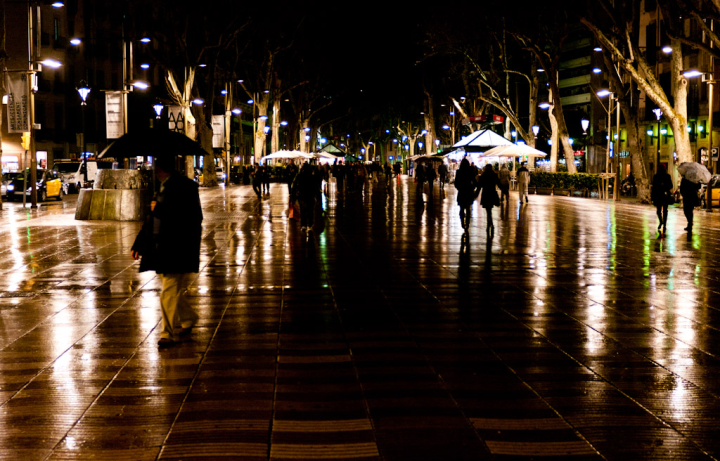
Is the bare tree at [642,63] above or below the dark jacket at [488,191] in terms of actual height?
above

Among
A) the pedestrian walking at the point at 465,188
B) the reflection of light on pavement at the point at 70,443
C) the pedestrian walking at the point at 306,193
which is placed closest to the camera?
the reflection of light on pavement at the point at 70,443

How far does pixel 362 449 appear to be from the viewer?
502 cm

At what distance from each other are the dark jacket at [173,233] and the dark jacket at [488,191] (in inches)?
515

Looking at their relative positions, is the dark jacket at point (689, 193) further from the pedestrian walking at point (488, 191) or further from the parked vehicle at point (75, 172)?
the parked vehicle at point (75, 172)

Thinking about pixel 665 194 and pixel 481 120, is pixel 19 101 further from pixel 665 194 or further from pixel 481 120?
pixel 481 120

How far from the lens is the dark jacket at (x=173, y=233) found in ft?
26.8

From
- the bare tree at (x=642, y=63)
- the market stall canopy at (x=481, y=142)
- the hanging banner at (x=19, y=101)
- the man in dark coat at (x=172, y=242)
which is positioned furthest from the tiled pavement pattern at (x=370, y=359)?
the market stall canopy at (x=481, y=142)

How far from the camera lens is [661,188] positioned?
20750 mm

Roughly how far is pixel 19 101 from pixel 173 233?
943 inches

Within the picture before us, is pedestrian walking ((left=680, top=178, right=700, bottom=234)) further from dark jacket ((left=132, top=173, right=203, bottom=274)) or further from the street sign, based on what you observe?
the street sign

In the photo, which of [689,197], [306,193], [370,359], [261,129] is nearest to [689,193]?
[689,197]

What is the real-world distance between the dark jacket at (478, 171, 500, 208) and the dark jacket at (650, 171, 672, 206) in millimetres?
3435

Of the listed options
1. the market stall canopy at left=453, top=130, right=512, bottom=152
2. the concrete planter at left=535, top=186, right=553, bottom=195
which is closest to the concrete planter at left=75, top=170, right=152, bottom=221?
the market stall canopy at left=453, top=130, right=512, bottom=152

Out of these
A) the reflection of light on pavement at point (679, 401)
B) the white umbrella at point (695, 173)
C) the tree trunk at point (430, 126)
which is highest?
the tree trunk at point (430, 126)
